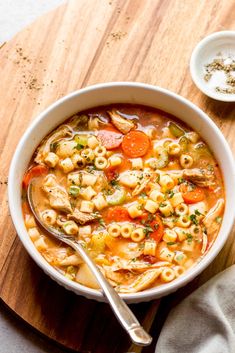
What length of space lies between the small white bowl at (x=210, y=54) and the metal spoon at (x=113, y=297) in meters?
1.19

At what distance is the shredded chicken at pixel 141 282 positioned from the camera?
3354 mm

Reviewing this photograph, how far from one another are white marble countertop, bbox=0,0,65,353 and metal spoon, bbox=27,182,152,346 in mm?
543

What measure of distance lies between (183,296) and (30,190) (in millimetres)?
989

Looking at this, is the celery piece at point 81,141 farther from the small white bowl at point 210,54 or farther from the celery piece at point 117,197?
the small white bowl at point 210,54

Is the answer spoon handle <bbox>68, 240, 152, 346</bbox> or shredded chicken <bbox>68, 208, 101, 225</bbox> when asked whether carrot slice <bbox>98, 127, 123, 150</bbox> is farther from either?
spoon handle <bbox>68, 240, 152, 346</bbox>

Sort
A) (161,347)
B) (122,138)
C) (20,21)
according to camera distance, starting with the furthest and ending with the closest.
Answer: (20,21)
(122,138)
(161,347)

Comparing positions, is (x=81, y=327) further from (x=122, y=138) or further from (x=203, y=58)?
(x=203, y=58)

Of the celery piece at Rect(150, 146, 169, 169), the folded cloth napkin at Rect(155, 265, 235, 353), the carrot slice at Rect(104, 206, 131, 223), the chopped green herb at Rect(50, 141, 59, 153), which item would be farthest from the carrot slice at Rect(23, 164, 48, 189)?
the folded cloth napkin at Rect(155, 265, 235, 353)

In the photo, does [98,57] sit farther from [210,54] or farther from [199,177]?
[199,177]

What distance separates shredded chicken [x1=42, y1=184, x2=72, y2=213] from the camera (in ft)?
11.5

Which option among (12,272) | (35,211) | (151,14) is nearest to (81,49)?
(151,14)

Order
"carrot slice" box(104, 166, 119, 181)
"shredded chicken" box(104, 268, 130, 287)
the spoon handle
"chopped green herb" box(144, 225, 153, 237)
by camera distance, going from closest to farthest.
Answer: the spoon handle
"shredded chicken" box(104, 268, 130, 287)
"chopped green herb" box(144, 225, 153, 237)
"carrot slice" box(104, 166, 119, 181)

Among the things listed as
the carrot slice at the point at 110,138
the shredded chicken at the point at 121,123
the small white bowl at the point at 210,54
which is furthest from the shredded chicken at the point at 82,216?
the small white bowl at the point at 210,54

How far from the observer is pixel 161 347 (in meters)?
3.46
